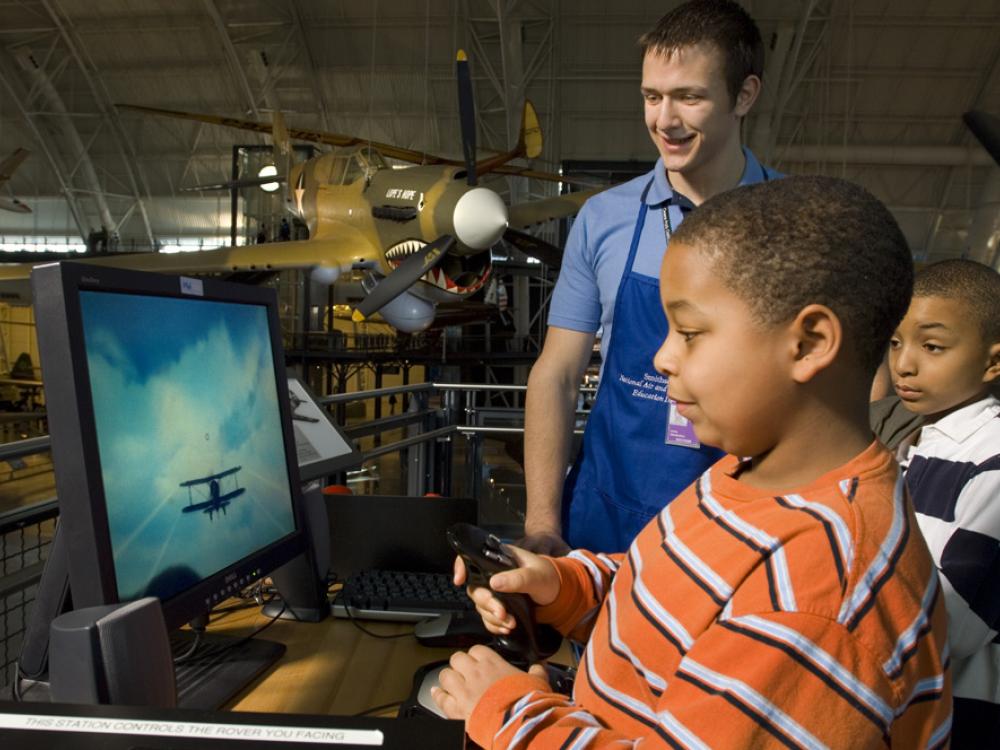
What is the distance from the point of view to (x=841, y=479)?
0.75m

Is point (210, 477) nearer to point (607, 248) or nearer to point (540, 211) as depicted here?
point (607, 248)

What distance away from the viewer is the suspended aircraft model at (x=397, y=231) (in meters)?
9.47

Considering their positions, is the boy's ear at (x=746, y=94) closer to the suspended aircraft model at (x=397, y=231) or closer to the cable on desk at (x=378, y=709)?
the cable on desk at (x=378, y=709)

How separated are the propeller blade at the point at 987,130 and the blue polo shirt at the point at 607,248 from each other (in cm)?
462

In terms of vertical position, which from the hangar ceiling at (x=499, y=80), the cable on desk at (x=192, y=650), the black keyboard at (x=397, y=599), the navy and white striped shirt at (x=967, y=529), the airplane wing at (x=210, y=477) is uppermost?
the hangar ceiling at (x=499, y=80)

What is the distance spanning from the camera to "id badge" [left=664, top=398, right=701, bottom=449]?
162 cm

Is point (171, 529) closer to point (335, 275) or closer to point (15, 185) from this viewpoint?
point (335, 275)

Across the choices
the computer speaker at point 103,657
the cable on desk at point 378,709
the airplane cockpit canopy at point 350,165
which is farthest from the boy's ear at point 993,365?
the airplane cockpit canopy at point 350,165

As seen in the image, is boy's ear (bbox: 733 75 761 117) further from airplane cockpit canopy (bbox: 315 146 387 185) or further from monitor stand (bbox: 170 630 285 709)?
airplane cockpit canopy (bbox: 315 146 387 185)

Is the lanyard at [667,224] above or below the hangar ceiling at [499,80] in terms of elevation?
below

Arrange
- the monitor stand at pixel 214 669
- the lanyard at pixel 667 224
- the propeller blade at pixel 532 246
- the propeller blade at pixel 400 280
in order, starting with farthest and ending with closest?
the propeller blade at pixel 532 246, the propeller blade at pixel 400 280, the lanyard at pixel 667 224, the monitor stand at pixel 214 669

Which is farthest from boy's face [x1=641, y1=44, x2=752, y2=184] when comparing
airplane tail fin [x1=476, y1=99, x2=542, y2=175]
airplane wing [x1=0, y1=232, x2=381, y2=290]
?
airplane tail fin [x1=476, y1=99, x2=542, y2=175]

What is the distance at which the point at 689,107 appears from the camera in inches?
62.6

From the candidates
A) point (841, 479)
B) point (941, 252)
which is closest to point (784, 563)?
point (841, 479)
